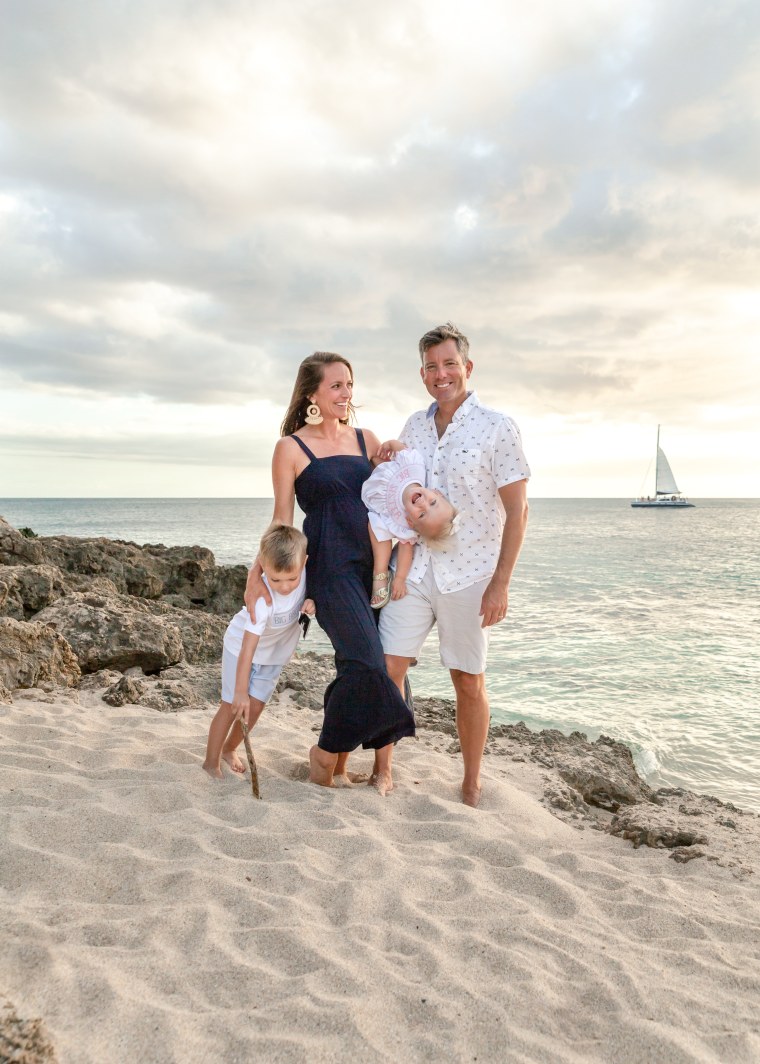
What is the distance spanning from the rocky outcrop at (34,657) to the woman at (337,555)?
2.48 m

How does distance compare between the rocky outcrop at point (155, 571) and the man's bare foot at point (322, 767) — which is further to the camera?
the rocky outcrop at point (155, 571)

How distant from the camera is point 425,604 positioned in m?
4.07

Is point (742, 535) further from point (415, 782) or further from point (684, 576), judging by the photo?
point (415, 782)

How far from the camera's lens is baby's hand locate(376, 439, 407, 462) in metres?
4.08

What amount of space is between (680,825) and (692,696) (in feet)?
16.4

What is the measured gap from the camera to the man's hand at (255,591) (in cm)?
398

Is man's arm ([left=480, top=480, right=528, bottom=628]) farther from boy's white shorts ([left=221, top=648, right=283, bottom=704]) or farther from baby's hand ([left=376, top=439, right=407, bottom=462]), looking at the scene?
boy's white shorts ([left=221, top=648, right=283, bottom=704])

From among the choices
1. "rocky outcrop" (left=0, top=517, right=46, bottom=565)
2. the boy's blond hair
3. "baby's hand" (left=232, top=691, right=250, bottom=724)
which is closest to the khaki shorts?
the boy's blond hair

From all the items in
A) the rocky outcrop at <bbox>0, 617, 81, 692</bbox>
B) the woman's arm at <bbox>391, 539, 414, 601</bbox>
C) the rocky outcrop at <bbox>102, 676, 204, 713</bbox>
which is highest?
the woman's arm at <bbox>391, 539, 414, 601</bbox>

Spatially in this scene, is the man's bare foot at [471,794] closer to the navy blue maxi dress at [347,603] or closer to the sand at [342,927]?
the sand at [342,927]

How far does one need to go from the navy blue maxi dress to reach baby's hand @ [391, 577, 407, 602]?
15 cm

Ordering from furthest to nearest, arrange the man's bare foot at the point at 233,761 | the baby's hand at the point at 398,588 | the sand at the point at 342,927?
the man's bare foot at the point at 233,761, the baby's hand at the point at 398,588, the sand at the point at 342,927

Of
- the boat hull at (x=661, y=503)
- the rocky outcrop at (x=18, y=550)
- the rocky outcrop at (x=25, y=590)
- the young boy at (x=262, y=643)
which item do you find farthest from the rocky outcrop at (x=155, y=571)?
the boat hull at (x=661, y=503)

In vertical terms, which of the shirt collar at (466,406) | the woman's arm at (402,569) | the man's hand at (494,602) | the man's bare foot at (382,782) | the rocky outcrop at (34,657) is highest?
the shirt collar at (466,406)
